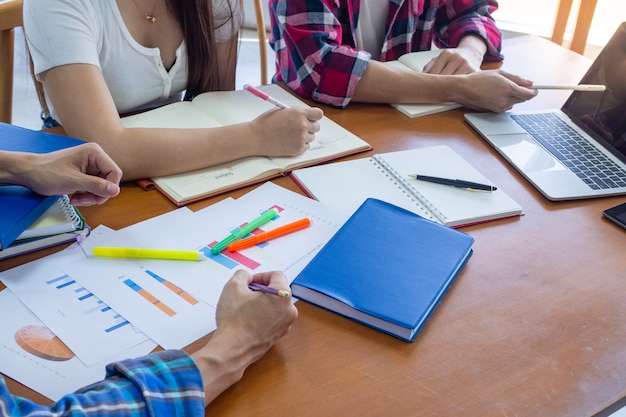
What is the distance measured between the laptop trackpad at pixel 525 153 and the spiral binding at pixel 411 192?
244 millimetres

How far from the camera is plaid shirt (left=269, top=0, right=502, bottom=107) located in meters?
1.33

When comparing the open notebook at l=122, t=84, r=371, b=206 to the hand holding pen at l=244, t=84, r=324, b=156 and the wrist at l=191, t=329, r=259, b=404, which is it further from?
the wrist at l=191, t=329, r=259, b=404

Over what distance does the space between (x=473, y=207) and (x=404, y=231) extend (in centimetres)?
17

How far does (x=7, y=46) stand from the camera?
1.25 m

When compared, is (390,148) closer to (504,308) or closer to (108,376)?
(504,308)

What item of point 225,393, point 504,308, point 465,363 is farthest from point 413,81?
point 225,393

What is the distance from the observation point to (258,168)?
42.4 inches

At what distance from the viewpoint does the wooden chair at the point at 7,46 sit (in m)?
1.21

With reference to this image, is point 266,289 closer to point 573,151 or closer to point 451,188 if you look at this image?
point 451,188

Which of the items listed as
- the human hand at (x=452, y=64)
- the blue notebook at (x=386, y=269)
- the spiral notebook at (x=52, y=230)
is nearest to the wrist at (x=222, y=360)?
the blue notebook at (x=386, y=269)

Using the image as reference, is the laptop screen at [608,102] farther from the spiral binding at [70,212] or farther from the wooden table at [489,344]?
the spiral binding at [70,212]

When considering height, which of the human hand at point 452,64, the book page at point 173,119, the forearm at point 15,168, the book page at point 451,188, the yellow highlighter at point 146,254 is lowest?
the yellow highlighter at point 146,254

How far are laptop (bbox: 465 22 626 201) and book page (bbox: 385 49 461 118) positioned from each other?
70 mm

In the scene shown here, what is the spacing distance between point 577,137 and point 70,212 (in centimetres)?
98
